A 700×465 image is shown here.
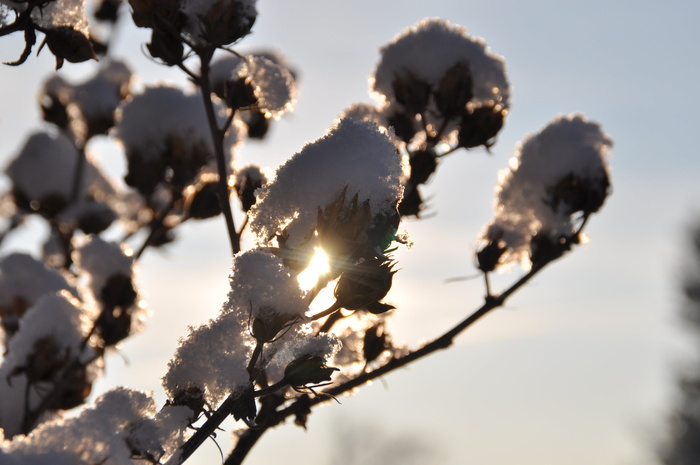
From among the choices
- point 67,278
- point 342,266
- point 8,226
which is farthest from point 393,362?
point 8,226

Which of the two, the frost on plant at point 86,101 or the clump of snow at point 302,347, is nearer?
the clump of snow at point 302,347

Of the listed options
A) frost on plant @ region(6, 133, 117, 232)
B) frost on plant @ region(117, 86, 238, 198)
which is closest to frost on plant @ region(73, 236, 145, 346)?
frost on plant @ region(117, 86, 238, 198)

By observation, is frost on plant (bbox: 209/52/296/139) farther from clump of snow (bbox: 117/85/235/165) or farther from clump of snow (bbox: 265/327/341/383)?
clump of snow (bbox: 265/327/341/383)

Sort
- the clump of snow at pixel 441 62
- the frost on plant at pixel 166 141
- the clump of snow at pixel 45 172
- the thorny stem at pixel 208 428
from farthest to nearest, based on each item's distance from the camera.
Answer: the clump of snow at pixel 45 172, the frost on plant at pixel 166 141, the clump of snow at pixel 441 62, the thorny stem at pixel 208 428

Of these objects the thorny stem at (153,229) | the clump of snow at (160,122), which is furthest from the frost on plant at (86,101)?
the thorny stem at (153,229)

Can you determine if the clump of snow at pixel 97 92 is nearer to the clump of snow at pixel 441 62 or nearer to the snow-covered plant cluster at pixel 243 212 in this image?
the snow-covered plant cluster at pixel 243 212

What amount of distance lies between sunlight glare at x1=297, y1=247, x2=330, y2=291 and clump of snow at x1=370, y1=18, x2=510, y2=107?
141 centimetres

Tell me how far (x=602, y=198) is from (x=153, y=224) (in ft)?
6.11

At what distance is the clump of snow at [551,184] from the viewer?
8.79ft

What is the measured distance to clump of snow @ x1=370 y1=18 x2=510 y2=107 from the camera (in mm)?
2639

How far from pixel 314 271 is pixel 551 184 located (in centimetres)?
155

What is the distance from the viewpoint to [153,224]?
3.38 metres

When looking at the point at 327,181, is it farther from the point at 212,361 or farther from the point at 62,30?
the point at 62,30

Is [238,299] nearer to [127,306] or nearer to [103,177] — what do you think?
[127,306]
